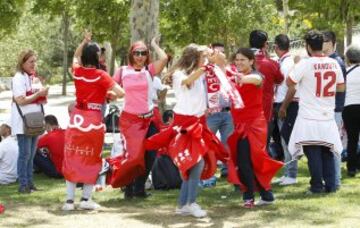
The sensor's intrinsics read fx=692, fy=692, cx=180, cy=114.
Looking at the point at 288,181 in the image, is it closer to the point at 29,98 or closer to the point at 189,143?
the point at 189,143

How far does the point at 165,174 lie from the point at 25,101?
2034 mm

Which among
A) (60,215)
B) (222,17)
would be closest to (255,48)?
(60,215)

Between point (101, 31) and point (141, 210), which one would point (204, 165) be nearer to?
point (141, 210)

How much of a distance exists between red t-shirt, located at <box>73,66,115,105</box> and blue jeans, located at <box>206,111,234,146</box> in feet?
6.03

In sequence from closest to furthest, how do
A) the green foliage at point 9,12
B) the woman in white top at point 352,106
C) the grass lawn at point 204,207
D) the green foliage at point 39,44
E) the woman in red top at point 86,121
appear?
the grass lawn at point 204,207 → the woman in red top at point 86,121 → the woman in white top at point 352,106 → the green foliage at point 9,12 → the green foliage at point 39,44

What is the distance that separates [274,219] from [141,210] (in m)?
1.53

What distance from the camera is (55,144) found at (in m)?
10.4

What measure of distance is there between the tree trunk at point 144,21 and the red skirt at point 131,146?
474cm

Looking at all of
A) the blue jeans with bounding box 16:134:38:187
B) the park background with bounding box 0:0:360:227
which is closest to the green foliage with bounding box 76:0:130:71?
the park background with bounding box 0:0:360:227

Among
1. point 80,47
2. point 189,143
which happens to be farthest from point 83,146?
point 189,143

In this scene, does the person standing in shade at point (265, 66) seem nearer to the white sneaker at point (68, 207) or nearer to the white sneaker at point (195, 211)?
the white sneaker at point (195, 211)

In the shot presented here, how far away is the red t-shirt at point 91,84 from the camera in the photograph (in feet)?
24.7

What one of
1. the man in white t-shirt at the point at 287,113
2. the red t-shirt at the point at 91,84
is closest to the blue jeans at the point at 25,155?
the red t-shirt at the point at 91,84

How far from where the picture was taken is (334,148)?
806cm
